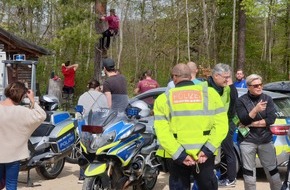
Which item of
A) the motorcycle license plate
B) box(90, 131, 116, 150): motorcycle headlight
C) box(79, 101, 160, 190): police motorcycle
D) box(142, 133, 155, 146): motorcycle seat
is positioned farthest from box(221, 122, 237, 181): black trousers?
the motorcycle license plate

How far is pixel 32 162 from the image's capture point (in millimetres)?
7848

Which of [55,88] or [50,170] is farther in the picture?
[55,88]

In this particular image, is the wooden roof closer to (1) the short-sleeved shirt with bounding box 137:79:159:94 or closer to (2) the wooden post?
(2) the wooden post

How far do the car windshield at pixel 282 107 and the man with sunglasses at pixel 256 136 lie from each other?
6.55 ft

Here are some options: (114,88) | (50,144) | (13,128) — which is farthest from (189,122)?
(50,144)

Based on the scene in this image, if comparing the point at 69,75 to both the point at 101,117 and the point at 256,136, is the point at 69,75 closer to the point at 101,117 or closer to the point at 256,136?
the point at 101,117

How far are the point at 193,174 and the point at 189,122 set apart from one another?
580 millimetres

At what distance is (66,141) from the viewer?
8344 mm

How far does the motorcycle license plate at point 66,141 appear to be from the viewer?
8.19 metres

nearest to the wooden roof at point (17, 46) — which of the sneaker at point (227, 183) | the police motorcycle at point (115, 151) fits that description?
the sneaker at point (227, 183)

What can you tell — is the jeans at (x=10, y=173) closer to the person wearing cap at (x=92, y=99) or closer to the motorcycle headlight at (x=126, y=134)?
the motorcycle headlight at (x=126, y=134)

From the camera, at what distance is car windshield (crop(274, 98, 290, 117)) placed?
8223mm

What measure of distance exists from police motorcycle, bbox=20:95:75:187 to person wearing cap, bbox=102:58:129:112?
2.70 feet

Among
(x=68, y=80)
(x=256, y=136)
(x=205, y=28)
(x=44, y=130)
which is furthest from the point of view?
(x=205, y=28)
